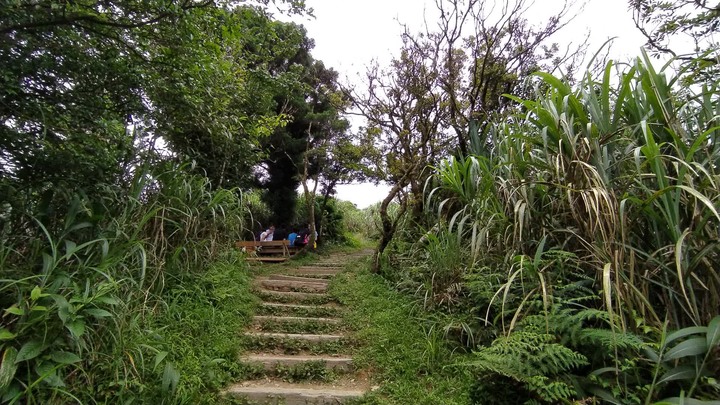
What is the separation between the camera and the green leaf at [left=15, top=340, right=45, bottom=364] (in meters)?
1.59

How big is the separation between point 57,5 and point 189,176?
1944 millimetres

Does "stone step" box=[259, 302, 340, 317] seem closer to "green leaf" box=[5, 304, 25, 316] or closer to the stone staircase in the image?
the stone staircase

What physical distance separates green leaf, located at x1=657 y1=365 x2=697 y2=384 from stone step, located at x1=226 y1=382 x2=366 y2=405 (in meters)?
1.63

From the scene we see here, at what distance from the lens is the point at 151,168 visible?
10.6ft

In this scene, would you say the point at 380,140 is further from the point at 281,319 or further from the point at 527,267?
the point at 527,267

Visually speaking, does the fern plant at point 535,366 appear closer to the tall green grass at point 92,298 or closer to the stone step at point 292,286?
the tall green grass at point 92,298

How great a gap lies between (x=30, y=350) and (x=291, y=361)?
62.3 inches

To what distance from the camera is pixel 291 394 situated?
7.71ft

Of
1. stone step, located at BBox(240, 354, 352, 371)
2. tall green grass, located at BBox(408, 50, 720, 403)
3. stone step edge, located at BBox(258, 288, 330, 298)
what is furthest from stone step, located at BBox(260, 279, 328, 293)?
tall green grass, located at BBox(408, 50, 720, 403)

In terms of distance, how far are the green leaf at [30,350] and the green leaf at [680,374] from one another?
269 centimetres

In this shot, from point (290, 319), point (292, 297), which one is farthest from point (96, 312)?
point (292, 297)

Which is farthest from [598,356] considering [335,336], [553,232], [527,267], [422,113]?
[422,113]

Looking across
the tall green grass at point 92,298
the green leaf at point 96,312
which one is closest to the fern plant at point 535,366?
the tall green grass at point 92,298

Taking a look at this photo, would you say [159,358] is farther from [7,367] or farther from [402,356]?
[402,356]
